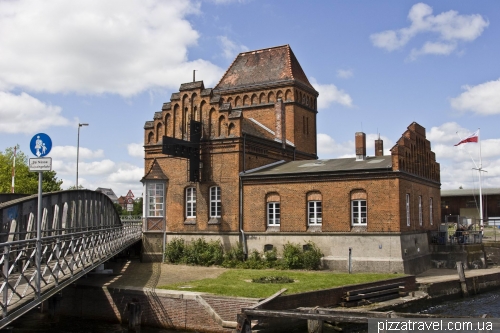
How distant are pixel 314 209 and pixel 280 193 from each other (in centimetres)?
226

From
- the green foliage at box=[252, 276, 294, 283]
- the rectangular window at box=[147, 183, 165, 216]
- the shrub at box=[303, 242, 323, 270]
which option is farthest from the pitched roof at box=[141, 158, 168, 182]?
the green foliage at box=[252, 276, 294, 283]

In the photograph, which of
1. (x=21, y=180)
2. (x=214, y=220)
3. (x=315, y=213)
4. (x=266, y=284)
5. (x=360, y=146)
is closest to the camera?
(x=266, y=284)

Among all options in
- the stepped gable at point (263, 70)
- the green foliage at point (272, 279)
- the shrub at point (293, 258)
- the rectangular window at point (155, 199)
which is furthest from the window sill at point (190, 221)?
the stepped gable at point (263, 70)

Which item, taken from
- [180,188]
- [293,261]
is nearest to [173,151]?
[180,188]

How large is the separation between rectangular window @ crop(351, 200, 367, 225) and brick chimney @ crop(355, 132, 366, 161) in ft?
12.6

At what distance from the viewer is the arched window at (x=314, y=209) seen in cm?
3031

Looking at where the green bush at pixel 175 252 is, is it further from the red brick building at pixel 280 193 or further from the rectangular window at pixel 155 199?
the rectangular window at pixel 155 199

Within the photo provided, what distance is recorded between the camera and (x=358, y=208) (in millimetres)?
29203

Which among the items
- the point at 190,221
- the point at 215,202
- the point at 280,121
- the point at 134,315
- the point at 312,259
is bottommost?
the point at 134,315

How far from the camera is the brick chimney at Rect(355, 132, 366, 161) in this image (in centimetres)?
3234

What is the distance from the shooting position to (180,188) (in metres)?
33.6

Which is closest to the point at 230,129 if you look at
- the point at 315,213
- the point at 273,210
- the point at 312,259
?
the point at 273,210

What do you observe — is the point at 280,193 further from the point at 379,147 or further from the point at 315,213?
the point at 379,147

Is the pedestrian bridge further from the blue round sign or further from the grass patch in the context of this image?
the grass patch
